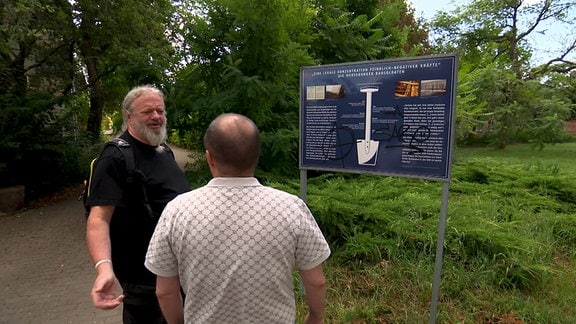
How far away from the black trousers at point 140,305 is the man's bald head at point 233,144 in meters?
1.21

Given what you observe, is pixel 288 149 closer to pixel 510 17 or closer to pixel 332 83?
pixel 332 83

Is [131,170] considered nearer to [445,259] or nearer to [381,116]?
[381,116]

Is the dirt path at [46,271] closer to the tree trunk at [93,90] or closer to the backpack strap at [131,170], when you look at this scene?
the backpack strap at [131,170]

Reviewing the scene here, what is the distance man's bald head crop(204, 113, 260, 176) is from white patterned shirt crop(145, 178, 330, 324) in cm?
6

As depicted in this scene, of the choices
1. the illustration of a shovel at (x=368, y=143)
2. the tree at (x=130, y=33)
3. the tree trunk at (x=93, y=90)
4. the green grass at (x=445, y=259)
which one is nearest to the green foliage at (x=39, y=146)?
the tree trunk at (x=93, y=90)

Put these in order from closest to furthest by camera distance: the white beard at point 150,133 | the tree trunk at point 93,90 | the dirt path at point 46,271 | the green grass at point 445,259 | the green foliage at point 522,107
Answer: the white beard at point 150,133
the green grass at point 445,259
the dirt path at point 46,271
the tree trunk at point 93,90
the green foliage at point 522,107

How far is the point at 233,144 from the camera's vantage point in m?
1.47

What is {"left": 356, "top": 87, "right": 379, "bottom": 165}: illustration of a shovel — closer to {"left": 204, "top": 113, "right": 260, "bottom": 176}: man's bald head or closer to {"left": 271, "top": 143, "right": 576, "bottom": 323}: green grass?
{"left": 271, "top": 143, "right": 576, "bottom": 323}: green grass

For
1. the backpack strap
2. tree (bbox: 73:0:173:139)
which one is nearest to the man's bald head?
the backpack strap

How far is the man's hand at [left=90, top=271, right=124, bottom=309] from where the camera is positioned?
1.77 m

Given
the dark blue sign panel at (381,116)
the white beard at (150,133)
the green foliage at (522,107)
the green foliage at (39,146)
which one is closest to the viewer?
the white beard at (150,133)

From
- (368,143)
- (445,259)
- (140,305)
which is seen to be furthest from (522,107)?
(140,305)

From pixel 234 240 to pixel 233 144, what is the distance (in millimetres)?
367

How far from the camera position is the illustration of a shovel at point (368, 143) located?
3.42m
